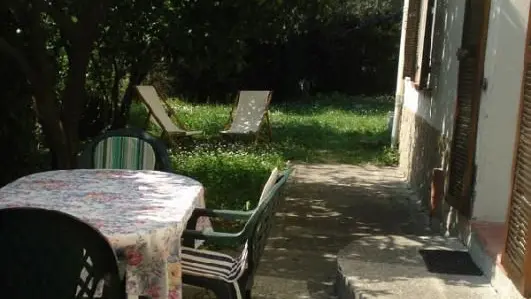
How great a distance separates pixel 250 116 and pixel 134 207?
330 inches

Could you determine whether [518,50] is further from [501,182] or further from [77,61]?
[77,61]

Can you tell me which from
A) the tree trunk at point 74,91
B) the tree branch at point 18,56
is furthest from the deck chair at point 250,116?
the tree branch at point 18,56

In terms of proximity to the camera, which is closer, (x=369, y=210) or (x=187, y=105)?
(x=369, y=210)

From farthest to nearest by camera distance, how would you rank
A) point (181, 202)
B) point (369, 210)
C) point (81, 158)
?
point (369, 210) < point (81, 158) < point (181, 202)

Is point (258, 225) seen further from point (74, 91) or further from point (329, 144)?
point (329, 144)

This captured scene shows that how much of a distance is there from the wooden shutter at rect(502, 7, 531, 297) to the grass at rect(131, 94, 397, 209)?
3217 mm

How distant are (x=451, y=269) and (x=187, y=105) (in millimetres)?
13512

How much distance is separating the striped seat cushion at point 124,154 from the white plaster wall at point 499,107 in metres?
2.05

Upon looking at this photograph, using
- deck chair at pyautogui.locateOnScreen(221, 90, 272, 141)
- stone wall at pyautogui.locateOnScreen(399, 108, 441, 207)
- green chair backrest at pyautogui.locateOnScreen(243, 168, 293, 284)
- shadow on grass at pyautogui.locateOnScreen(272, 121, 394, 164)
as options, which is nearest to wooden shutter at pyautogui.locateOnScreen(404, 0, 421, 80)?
stone wall at pyautogui.locateOnScreen(399, 108, 441, 207)

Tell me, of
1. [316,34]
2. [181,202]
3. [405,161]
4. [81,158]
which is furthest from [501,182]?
[316,34]

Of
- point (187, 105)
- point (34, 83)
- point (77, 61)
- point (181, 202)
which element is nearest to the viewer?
point (181, 202)

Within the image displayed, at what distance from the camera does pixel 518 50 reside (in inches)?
162

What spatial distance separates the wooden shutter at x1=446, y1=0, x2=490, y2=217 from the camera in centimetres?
445

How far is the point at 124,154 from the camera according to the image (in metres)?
A: 4.32
